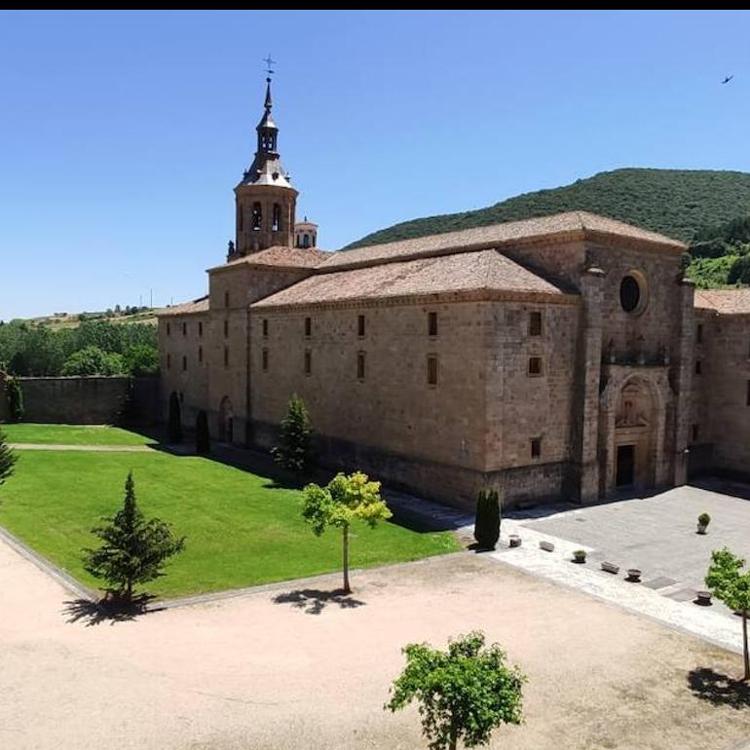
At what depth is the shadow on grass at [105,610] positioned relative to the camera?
720 inches

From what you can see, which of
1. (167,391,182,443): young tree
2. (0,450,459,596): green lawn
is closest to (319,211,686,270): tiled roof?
(0,450,459,596): green lawn

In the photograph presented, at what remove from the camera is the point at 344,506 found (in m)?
21.0

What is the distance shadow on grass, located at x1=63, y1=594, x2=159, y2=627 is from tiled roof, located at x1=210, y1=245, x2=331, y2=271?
95.0 ft

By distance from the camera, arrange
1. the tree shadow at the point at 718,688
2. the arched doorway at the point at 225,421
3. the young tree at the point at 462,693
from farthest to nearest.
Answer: the arched doorway at the point at 225,421 → the tree shadow at the point at 718,688 → the young tree at the point at 462,693

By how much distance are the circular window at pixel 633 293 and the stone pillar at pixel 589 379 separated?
3.11m

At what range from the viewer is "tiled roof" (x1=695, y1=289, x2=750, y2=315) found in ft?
127

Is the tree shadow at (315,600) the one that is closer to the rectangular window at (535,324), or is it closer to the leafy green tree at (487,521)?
the leafy green tree at (487,521)

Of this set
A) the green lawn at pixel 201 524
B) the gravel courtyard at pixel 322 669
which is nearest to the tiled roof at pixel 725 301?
the green lawn at pixel 201 524

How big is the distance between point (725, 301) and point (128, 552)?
114ft

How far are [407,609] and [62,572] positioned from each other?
1058 cm

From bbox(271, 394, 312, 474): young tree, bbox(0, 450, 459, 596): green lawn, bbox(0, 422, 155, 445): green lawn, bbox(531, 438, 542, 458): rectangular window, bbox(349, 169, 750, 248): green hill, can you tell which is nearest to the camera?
bbox(0, 450, 459, 596): green lawn

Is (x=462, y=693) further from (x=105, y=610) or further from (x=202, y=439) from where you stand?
(x=202, y=439)

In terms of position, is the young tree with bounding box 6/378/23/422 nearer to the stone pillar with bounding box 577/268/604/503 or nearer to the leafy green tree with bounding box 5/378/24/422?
the leafy green tree with bounding box 5/378/24/422

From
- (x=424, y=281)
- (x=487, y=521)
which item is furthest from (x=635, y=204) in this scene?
(x=487, y=521)
